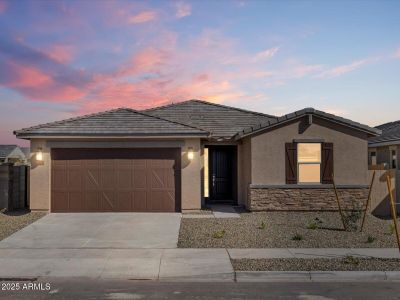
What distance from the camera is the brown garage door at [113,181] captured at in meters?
16.6

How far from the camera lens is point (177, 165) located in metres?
16.7

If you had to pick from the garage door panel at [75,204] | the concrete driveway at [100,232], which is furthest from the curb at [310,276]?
the garage door panel at [75,204]

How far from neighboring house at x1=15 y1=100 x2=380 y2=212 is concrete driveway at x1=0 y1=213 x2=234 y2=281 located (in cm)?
183

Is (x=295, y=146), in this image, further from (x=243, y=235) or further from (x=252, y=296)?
(x=252, y=296)

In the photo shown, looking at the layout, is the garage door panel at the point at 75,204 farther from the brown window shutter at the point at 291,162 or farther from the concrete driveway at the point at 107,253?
the brown window shutter at the point at 291,162

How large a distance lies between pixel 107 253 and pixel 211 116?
39.7 feet

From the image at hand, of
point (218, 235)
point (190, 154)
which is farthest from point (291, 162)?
point (218, 235)

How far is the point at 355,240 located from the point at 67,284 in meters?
7.77

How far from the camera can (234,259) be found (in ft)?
31.7

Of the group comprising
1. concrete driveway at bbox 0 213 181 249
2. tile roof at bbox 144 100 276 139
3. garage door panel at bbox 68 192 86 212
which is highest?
tile roof at bbox 144 100 276 139

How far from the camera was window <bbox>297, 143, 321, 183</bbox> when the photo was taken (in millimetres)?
16516

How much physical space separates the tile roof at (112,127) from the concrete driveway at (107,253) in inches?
131

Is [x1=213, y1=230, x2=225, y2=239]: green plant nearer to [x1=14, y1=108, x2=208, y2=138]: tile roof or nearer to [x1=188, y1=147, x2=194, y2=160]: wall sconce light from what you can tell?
[x1=188, y1=147, x2=194, y2=160]: wall sconce light

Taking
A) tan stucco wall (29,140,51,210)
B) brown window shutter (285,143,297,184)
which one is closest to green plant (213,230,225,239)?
brown window shutter (285,143,297,184)
